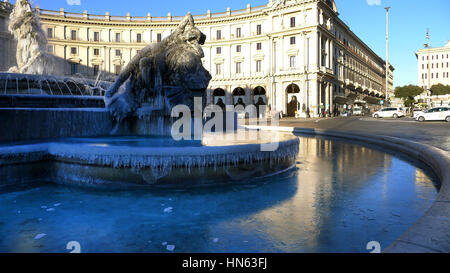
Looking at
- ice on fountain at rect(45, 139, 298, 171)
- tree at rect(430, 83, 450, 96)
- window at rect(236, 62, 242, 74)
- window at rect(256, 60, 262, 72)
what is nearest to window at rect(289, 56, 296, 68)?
window at rect(256, 60, 262, 72)

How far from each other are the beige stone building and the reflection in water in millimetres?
40411

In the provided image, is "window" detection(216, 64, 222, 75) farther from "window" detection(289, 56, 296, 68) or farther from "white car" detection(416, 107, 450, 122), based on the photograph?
"white car" detection(416, 107, 450, 122)

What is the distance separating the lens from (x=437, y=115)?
22.8 m

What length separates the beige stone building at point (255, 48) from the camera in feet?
147

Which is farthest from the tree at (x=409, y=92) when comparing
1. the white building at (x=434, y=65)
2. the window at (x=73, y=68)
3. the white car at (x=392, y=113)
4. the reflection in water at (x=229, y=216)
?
the reflection in water at (x=229, y=216)

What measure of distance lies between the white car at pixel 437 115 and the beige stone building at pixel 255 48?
67.9 ft

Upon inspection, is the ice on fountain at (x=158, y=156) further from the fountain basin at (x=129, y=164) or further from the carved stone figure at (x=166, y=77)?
the carved stone figure at (x=166, y=77)

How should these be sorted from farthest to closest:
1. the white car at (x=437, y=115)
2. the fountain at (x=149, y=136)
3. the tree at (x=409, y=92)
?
the tree at (x=409, y=92) → the white car at (x=437, y=115) → the fountain at (x=149, y=136)

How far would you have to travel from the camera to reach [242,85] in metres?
53.0

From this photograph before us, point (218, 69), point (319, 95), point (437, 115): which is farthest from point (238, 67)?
point (437, 115)

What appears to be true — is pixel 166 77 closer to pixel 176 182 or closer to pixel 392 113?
pixel 176 182

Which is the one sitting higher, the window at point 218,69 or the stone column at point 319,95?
the window at point 218,69

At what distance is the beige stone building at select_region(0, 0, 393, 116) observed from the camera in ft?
147

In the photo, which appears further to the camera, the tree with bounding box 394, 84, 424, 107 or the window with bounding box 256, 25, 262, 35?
the tree with bounding box 394, 84, 424, 107
